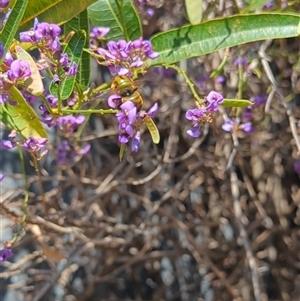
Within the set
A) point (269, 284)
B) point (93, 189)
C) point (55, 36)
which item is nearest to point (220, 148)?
point (93, 189)

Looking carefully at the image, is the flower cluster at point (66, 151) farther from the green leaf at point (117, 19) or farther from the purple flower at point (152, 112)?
the purple flower at point (152, 112)

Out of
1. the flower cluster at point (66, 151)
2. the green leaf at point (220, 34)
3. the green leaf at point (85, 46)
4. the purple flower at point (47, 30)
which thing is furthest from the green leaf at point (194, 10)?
the flower cluster at point (66, 151)

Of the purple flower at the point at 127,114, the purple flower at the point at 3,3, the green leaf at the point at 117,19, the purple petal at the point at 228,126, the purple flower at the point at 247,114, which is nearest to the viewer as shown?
the purple flower at the point at 127,114

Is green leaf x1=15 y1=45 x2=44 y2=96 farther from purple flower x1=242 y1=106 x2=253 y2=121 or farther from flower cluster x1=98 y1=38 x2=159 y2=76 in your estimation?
purple flower x1=242 y1=106 x2=253 y2=121

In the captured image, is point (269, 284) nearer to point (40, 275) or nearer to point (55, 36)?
point (40, 275)

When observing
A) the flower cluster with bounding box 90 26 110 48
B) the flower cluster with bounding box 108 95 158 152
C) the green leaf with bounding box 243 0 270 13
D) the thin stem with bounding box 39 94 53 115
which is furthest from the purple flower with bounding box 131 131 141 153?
the green leaf with bounding box 243 0 270 13

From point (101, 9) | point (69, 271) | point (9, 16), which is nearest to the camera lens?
point (9, 16)
